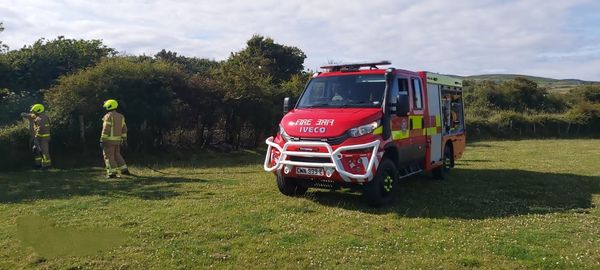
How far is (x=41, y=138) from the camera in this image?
46.9 ft

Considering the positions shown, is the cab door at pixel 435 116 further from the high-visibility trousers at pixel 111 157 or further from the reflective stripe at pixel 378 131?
the high-visibility trousers at pixel 111 157

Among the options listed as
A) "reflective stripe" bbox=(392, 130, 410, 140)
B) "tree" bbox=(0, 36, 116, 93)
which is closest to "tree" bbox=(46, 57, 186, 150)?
"tree" bbox=(0, 36, 116, 93)

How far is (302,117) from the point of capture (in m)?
9.00

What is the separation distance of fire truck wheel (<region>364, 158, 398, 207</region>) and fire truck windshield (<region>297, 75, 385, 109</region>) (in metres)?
1.10

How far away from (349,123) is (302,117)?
3.10 ft

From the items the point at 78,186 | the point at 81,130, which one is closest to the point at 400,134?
the point at 78,186

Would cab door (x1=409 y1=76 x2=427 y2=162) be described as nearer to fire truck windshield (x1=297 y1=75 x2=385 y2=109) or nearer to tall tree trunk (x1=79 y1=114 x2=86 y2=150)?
fire truck windshield (x1=297 y1=75 x2=385 y2=109)

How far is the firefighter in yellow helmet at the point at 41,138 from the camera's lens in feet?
46.9

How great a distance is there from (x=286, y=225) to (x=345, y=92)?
10.2ft

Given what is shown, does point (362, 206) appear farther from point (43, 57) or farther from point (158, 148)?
point (43, 57)

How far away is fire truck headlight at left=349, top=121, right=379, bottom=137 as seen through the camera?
8430 millimetres

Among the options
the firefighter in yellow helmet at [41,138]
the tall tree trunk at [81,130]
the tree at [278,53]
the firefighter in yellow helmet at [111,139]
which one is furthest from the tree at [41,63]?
the tree at [278,53]

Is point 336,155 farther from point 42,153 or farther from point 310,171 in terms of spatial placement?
point 42,153

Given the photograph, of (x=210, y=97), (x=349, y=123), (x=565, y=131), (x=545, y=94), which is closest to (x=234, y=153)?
(x=210, y=97)
